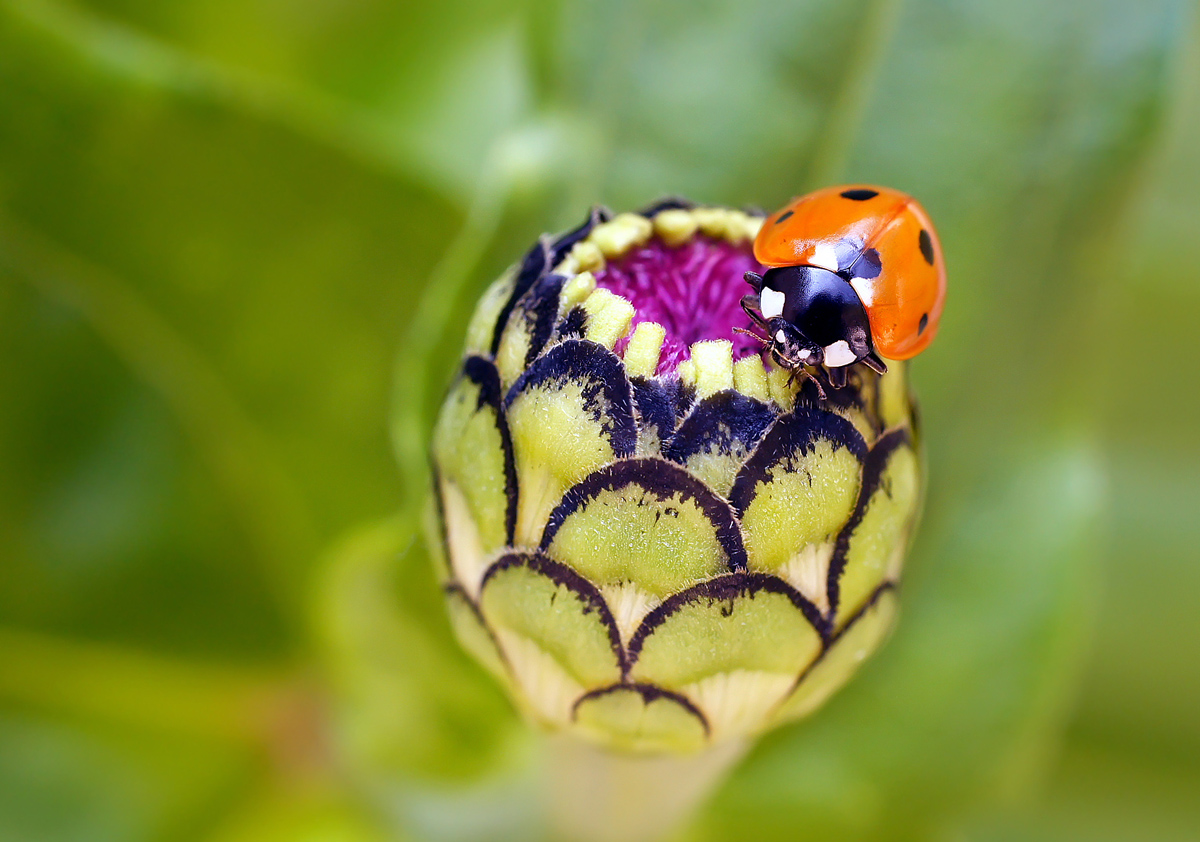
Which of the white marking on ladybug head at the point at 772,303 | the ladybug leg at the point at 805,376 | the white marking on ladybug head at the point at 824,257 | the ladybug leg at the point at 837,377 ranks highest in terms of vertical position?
the white marking on ladybug head at the point at 824,257

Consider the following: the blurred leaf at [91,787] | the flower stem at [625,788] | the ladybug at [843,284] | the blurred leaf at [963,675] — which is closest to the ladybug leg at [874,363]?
the ladybug at [843,284]

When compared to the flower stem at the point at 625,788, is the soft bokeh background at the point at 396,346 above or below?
above

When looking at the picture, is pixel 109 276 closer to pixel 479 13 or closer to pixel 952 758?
pixel 479 13

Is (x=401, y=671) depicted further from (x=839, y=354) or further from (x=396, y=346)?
(x=839, y=354)

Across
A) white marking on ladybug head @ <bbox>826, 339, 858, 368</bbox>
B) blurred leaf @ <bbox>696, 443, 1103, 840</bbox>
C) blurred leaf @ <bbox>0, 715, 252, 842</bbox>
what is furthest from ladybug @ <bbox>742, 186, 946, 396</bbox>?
blurred leaf @ <bbox>0, 715, 252, 842</bbox>

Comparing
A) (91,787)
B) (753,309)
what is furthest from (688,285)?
(91,787)

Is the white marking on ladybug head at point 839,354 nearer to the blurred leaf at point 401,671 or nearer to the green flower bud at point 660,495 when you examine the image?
the green flower bud at point 660,495

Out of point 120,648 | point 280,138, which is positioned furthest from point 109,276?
point 120,648

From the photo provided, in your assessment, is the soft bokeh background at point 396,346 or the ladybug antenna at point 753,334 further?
the soft bokeh background at point 396,346
